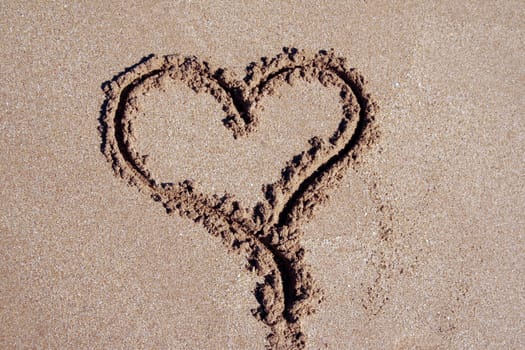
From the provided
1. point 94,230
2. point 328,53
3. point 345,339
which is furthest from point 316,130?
point 94,230

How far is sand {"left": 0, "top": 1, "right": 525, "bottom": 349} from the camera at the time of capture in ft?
8.71

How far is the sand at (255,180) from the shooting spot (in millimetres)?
2656

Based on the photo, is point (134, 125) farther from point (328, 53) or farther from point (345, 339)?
point (345, 339)

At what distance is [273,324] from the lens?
266 centimetres

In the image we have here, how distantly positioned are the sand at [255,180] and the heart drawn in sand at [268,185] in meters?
0.01

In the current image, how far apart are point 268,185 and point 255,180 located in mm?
83

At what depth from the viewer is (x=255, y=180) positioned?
2.73 m

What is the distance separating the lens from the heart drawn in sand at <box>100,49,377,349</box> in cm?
266

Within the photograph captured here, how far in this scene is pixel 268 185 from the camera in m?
2.72

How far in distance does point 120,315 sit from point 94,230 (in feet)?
1.69

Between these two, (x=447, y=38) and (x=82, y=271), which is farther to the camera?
(x=447, y=38)

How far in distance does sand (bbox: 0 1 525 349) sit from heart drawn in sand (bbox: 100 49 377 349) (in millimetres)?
12

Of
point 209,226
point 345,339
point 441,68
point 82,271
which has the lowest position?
point 345,339

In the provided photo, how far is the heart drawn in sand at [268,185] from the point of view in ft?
8.73
